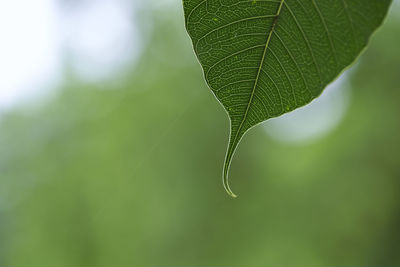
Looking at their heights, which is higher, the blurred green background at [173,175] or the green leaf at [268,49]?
the green leaf at [268,49]

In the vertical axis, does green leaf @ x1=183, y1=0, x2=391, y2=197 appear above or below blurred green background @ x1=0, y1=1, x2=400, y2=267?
above

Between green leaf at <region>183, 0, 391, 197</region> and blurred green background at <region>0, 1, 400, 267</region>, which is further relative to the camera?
blurred green background at <region>0, 1, 400, 267</region>

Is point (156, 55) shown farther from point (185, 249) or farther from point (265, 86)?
point (265, 86)

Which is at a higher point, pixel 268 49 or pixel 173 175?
pixel 268 49

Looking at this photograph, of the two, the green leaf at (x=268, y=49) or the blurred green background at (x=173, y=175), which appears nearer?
the green leaf at (x=268, y=49)

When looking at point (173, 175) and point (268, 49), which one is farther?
point (173, 175)
